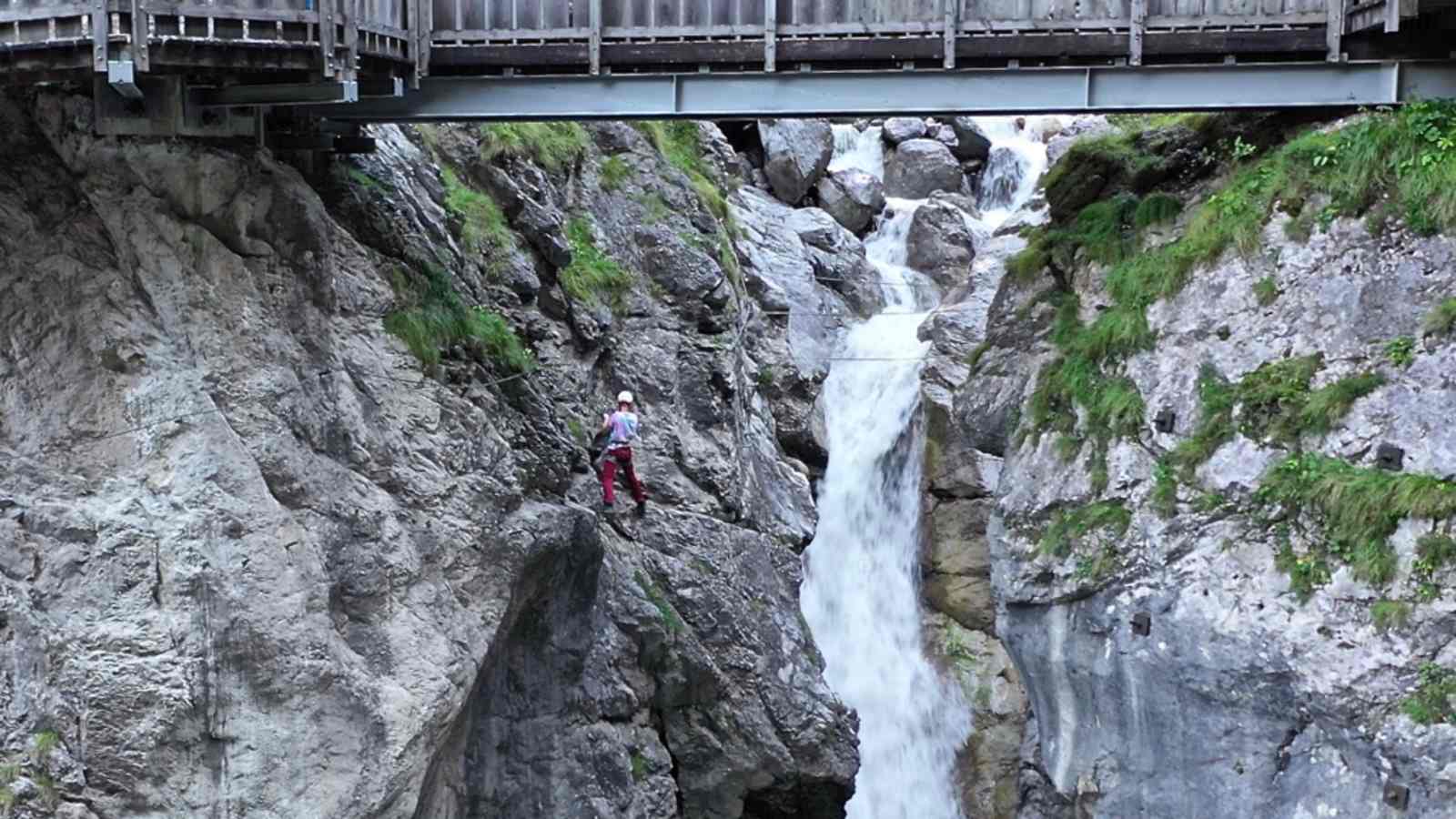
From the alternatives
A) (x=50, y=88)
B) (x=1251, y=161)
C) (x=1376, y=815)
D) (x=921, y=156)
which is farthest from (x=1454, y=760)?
(x=921, y=156)

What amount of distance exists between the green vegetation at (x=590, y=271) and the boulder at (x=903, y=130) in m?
13.6

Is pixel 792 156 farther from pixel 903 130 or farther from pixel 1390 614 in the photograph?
pixel 1390 614

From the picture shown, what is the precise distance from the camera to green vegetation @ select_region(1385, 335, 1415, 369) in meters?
16.9

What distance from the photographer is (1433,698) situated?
626 inches

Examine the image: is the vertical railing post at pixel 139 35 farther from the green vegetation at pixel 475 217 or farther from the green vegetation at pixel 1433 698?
the green vegetation at pixel 1433 698

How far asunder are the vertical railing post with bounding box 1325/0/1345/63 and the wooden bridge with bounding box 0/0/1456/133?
2cm

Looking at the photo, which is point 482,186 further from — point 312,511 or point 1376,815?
point 1376,815

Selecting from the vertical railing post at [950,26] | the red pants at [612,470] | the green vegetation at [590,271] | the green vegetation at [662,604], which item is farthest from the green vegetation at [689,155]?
the vertical railing post at [950,26]

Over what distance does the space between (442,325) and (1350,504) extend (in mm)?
10988

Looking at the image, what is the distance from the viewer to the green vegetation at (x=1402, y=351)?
16859mm

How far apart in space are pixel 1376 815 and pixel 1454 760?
1099 mm

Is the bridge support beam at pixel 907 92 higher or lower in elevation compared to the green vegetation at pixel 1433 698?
higher

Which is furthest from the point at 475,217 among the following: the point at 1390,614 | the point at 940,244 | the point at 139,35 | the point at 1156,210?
the point at 940,244

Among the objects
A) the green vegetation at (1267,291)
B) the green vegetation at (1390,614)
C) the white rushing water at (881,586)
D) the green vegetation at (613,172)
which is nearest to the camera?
the green vegetation at (1390,614)
